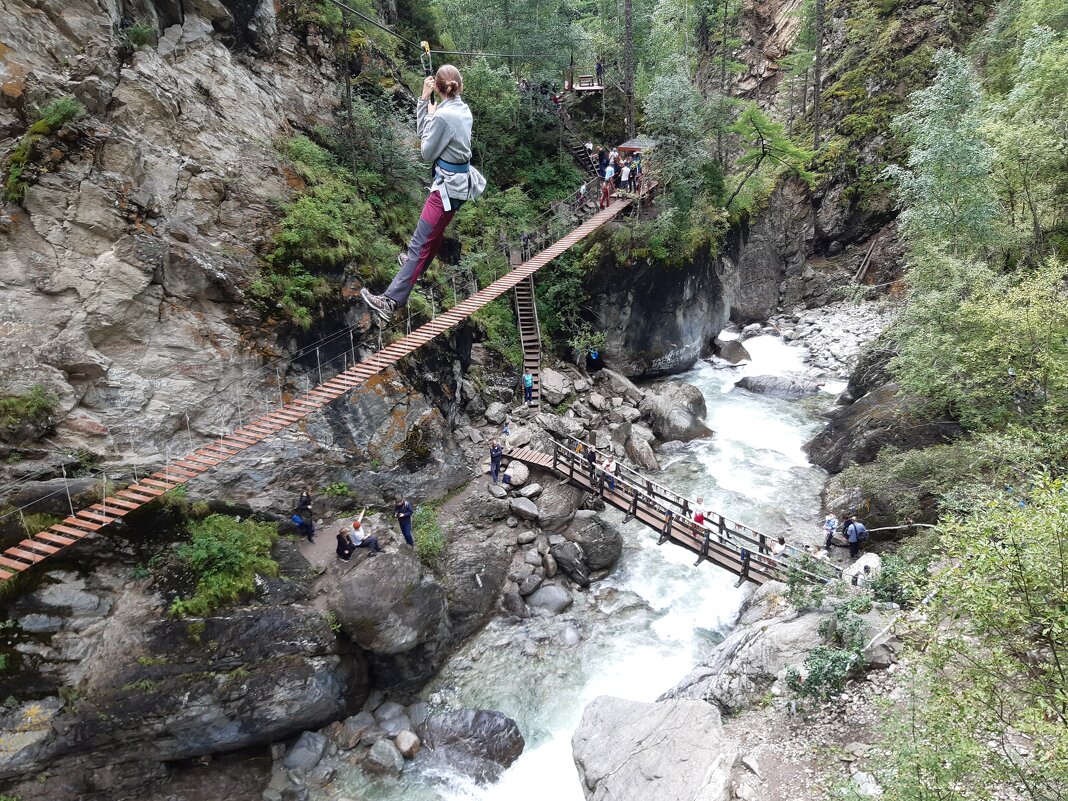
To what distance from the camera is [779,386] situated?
22141 millimetres

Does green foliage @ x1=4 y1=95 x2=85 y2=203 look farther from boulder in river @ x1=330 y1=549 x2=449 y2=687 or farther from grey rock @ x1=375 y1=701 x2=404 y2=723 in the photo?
grey rock @ x1=375 y1=701 x2=404 y2=723

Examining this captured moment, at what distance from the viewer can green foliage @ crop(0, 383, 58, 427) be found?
28.3 feet

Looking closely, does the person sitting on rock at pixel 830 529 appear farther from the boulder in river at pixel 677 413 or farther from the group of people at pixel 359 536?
the group of people at pixel 359 536

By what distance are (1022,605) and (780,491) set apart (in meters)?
12.6

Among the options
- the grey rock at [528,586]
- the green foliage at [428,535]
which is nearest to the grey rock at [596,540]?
the grey rock at [528,586]

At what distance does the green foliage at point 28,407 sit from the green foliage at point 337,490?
4.86m

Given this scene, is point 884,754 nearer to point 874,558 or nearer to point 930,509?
point 874,558

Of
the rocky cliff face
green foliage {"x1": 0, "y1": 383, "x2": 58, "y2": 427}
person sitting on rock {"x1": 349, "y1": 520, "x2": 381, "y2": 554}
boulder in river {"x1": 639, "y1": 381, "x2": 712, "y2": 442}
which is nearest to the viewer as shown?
green foliage {"x1": 0, "y1": 383, "x2": 58, "y2": 427}

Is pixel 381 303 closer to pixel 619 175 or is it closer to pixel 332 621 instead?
pixel 332 621

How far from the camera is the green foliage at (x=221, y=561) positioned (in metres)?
9.13

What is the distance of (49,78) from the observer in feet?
32.0

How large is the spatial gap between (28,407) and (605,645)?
36.9 ft

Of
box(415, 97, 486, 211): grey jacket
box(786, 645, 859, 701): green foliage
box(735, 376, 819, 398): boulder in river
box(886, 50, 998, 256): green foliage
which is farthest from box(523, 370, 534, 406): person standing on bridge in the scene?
box(886, 50, 998, 256): green foliage

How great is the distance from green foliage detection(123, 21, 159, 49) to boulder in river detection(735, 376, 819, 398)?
69.4 feet
